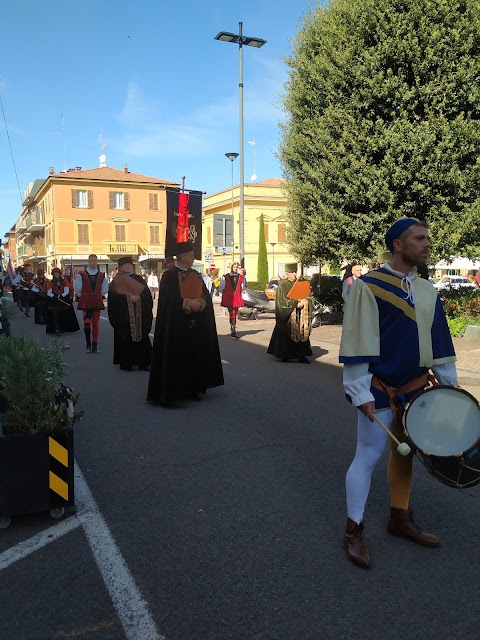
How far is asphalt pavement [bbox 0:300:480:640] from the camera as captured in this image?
2590mm

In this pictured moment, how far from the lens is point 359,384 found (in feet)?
9.71

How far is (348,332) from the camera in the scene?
9.84 ft

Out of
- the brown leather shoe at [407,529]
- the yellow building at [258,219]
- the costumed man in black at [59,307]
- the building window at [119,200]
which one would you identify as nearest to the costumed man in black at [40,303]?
the costumed man in black at [59,307]

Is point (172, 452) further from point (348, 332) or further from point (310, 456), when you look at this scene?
point (348, 332)

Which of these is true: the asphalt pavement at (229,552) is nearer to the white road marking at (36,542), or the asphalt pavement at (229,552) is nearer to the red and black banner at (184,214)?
the white road marking at (36,542)

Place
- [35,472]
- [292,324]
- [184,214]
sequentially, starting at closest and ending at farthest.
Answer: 1. [35,472]
2. [292,324]
3. [184,214]

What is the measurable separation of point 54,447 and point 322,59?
12.7 metres

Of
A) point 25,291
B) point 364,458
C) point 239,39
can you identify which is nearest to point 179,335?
point 364,458

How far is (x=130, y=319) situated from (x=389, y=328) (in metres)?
7.20

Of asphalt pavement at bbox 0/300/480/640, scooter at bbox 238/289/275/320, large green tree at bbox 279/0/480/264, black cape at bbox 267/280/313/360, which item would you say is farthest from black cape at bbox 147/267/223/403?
scooter at bbox 238/289/275/320

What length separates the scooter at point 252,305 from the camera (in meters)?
20.5

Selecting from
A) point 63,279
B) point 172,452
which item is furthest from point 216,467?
point 63,279

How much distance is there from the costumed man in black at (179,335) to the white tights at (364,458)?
3939mm

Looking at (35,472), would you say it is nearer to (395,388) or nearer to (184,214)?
(395,388)
